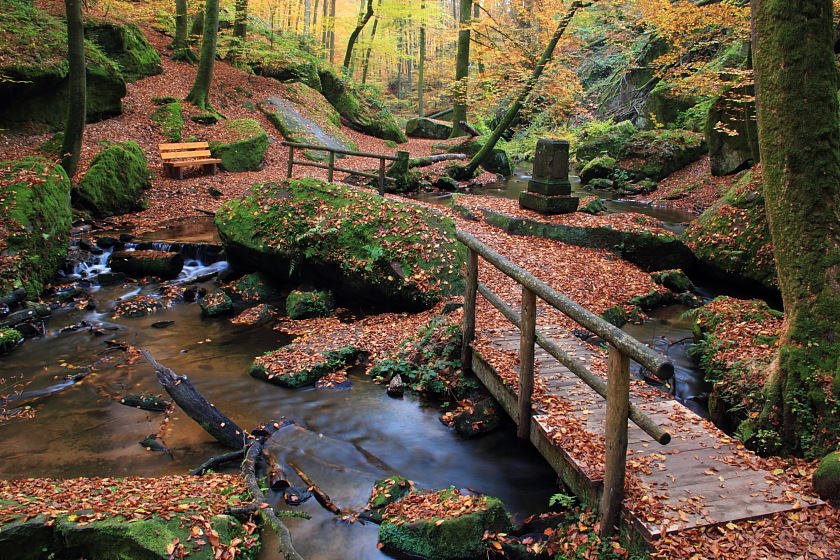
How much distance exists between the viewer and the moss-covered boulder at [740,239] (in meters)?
9.66

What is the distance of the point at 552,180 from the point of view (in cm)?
1314

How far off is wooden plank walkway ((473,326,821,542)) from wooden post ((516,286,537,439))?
12cm

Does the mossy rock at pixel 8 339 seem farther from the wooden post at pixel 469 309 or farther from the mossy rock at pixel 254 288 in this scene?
the wooden post at pixel 469 309

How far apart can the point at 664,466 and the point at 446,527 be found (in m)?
1.74

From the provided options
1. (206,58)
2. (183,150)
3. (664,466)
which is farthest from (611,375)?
(206,58)

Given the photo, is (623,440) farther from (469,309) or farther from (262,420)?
(262,420)

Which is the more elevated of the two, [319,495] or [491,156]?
[491,156]

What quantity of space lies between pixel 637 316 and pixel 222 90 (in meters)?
18.7

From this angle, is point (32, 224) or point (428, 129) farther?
point (428, 129)

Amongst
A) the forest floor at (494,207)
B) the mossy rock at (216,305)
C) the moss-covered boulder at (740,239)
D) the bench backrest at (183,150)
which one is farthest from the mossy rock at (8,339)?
the moss-covered boulder at (740,239)

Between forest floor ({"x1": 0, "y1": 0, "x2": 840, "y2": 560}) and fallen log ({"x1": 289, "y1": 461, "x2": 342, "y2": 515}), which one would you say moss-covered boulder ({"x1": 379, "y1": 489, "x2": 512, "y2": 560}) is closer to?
fallen log ({"x1": 289, "y1": 461, "x2": 342, "y2": 515})

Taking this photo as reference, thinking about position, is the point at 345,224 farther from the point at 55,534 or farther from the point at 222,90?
the point at 222,90

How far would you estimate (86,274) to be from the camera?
11016 mm

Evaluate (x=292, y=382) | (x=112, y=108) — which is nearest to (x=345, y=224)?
(x=292, y=382)
